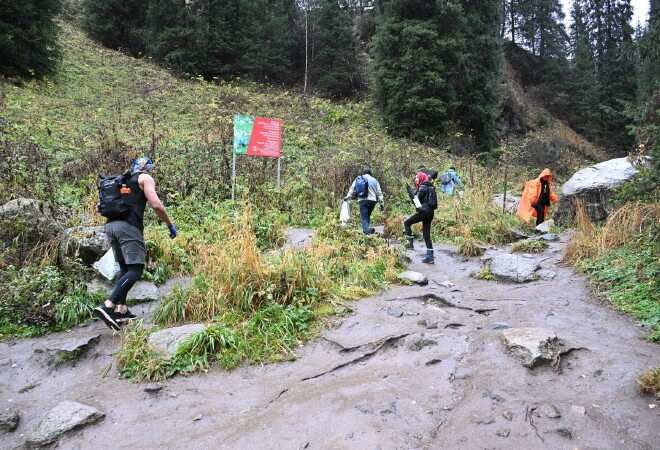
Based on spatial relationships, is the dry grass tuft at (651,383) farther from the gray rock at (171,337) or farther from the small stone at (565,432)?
the gray rock at (171,337)

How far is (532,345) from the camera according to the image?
14.1 feet

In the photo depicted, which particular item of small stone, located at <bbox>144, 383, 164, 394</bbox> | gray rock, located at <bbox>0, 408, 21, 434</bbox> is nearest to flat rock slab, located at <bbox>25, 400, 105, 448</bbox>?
gray rock, located at <bbox>0, 408, 21, 434</bbox>

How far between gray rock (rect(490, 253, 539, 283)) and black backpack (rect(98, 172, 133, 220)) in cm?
542

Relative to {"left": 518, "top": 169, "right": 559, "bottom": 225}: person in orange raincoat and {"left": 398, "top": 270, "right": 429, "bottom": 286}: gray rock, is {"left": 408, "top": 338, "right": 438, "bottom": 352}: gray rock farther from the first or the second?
{"left": 518, "top": 169, "right": 559, "bottom": 225}: person in orange raincoat

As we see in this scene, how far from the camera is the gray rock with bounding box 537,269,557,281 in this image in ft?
23.2

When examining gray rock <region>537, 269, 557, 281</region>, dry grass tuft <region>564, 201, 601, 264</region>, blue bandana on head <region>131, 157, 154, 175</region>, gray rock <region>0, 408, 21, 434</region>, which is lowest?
gray rock <region>0, 408, 21, 434</region>

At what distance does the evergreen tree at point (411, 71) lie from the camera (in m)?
21.4

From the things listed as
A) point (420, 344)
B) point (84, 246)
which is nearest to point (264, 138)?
point (84, 246)

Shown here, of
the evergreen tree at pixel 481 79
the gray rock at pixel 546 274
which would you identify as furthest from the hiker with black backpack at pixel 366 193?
the evergreen tree at pixel 481 79

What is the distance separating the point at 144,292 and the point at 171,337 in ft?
4.89

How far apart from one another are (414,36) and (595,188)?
44.8 feet

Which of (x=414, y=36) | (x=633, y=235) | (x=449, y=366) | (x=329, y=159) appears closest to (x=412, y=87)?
(x=414, y=36)

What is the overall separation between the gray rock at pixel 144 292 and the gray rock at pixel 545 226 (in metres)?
8.12

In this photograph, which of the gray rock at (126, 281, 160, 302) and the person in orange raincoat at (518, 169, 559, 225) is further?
the person in orange raincoat at (518, 169, 559, 225)
